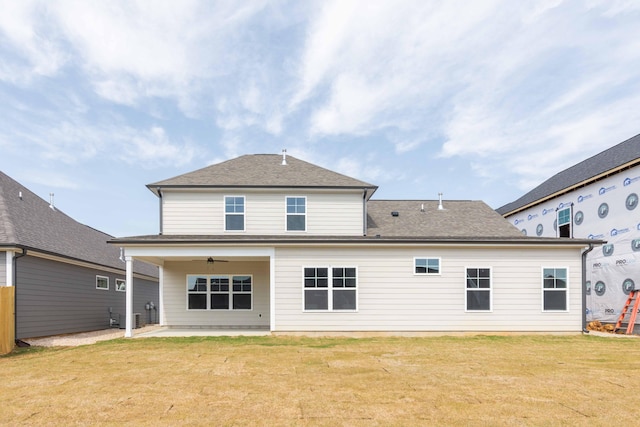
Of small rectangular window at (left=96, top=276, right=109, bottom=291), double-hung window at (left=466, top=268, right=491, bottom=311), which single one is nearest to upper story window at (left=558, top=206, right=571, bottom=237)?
double-hung window at (left=466, top=268, right=491, bottom=311)

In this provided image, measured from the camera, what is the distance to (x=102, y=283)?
60.6ft

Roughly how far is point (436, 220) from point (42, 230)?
556 inches

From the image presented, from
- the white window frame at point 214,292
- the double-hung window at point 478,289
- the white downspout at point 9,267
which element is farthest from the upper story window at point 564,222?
the white downspout at point 9,267

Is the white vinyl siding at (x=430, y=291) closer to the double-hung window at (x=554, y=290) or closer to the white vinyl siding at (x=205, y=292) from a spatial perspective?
the double-hung window at (x=554, y=290)

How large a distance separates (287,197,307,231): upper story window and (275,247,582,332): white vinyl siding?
172 cm

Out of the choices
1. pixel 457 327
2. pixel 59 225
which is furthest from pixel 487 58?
pixel 59 225

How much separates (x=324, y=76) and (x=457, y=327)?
9.91 metres

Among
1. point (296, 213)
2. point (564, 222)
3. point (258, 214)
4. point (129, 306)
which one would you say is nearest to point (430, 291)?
point (296, 213)

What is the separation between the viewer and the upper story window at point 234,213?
51.7 feet

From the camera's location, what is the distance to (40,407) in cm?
583

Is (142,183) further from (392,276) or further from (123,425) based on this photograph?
(123,425)

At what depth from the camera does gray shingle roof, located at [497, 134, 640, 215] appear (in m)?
16.9

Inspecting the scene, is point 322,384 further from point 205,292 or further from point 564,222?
point 564,222

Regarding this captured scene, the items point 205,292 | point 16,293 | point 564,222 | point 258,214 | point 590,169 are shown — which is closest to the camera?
point 16,293
